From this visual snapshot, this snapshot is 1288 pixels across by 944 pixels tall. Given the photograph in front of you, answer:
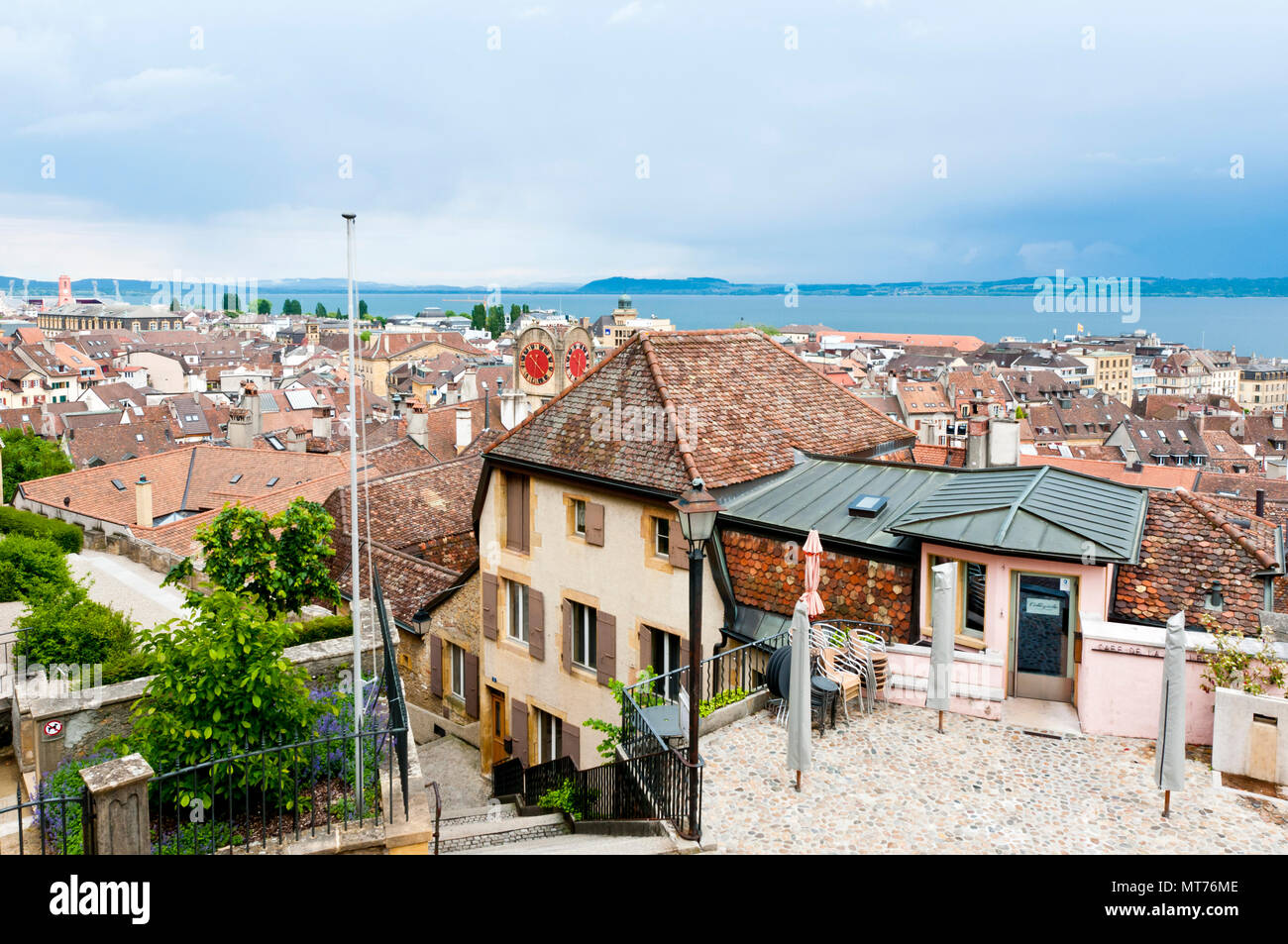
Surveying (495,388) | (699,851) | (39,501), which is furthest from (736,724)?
(495,388)

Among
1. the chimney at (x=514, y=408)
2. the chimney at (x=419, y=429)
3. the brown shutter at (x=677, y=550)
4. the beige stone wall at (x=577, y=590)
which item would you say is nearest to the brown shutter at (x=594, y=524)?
the beige stone wall at (x=577, y=590)

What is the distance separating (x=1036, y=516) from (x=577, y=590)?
9.65 meters

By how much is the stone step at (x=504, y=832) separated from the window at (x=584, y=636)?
5478mm

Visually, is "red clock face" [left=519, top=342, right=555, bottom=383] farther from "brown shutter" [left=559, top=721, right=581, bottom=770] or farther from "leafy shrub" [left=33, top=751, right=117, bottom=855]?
"leafy shrub" [left=33, top=751, right=117, bottom=855]

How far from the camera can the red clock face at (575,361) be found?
45406 mm

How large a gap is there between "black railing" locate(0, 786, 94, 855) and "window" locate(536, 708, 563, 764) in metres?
11.1

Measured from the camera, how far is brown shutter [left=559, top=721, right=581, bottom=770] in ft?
68.0

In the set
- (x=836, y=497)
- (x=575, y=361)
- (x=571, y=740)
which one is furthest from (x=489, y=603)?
(x=575, y=361)

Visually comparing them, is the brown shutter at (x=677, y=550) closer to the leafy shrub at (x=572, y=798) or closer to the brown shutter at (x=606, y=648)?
the brown shutter at (x=606, y=648)

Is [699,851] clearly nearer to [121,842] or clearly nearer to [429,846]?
[429,846]

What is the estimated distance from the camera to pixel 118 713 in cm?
1284

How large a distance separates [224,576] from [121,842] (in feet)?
35.9


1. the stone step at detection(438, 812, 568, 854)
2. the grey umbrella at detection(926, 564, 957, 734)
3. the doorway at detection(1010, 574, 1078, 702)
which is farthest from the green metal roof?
the stone step at detection(438, 812, 568, 854)

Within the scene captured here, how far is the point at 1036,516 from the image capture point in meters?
13.7
